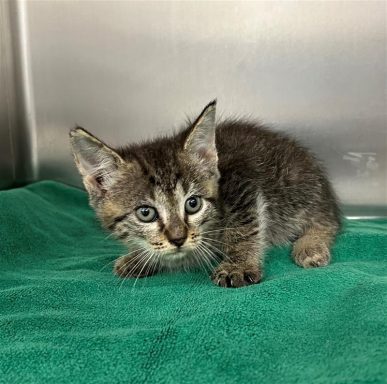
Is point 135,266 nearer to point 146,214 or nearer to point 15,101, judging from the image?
point 146,214

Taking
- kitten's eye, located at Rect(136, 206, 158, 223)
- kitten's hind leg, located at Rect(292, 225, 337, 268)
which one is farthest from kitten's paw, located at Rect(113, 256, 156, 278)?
kitten's hind leg, located at Rect(292, 225, 337, 268)

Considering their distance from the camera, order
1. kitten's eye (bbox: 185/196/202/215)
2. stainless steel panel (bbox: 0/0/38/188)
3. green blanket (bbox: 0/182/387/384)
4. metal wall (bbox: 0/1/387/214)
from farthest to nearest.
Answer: stainless steel panel (bbox: 0/0/38/188), metal wall (bbox: 0/1/387/214), kitten's eye (bbox: 185/196/202/215), green blanket (bbox: 0/182/387/384)

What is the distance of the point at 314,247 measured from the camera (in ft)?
6.26

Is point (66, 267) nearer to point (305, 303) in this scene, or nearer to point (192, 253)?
point (192, 253)

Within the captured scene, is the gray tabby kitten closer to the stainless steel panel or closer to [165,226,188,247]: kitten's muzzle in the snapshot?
[165,226,188,247]: kitten's muzzle

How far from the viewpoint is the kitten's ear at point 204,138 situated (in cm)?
174

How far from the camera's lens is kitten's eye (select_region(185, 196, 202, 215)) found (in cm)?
173

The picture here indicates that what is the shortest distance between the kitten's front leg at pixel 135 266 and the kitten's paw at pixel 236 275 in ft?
0.89

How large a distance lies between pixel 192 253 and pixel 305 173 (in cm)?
66

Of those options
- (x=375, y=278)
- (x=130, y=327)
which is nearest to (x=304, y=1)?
(x=375, y=278)

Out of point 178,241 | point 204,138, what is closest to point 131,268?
point 178,241

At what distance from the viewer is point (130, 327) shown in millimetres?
1300

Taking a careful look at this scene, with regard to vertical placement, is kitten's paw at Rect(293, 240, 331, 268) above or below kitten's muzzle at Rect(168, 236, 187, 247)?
below

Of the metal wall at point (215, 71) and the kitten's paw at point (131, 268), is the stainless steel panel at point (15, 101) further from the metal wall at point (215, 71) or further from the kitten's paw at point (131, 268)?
the kitten's paw at point (131, 268)
